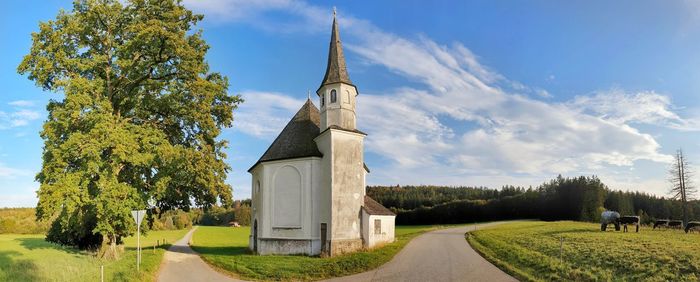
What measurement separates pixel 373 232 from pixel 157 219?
15.8 m

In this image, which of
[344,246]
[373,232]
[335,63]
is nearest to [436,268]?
[344,246]

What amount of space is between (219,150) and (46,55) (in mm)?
11045

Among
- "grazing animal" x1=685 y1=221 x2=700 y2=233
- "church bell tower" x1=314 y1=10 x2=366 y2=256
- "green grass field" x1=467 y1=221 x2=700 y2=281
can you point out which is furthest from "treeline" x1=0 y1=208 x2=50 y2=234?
"grazing animal" x1=685 y1=221 x2=700 y2=233

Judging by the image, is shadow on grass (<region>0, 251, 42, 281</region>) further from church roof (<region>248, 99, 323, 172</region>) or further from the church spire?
the church spire

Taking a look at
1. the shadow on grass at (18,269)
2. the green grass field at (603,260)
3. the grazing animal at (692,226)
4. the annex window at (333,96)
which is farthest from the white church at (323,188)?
the grazing animal at (692,226)

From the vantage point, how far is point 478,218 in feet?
294

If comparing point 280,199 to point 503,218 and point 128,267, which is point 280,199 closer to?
point 128,267

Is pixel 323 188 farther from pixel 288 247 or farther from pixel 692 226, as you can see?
pixel 692 226

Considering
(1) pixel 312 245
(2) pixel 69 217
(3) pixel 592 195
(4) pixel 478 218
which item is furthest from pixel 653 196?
(2) pixel 69 217

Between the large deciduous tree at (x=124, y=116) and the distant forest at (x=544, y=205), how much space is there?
6405 centimetres

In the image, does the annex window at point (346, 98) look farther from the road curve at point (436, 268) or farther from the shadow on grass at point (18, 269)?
the shadow on grass at point (18, 269)

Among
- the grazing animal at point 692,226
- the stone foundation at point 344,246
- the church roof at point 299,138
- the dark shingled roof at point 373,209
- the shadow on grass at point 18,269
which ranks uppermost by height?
the church roof at point 299,138

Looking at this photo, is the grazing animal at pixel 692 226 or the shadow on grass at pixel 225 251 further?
the grazing animal at pixel 692 226

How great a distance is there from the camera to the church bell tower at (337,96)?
30547mm
